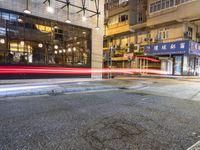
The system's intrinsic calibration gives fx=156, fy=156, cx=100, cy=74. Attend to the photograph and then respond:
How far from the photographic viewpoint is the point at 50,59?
42.4 ft

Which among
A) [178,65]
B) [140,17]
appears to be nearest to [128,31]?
[140,17]

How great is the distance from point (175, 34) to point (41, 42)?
19424 millimetres

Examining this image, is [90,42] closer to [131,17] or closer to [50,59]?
[50,59]

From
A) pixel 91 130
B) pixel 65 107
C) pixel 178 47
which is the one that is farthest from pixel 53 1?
pixel 178 47

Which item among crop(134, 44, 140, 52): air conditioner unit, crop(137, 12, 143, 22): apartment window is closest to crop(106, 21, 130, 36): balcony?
crop(137, 12, 143, 22): apartment window

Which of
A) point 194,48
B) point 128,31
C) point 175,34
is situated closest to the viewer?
point 194,48

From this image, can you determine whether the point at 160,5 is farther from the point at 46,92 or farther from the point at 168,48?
the point at 46,92

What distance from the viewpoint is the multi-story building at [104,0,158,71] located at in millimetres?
27906

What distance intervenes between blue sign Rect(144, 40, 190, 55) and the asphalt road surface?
18.3 meters

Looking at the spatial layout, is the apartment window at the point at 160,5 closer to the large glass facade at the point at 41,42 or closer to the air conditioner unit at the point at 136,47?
the air conditioner unit at the point at 136,47

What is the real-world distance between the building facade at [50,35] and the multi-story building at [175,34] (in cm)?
1191

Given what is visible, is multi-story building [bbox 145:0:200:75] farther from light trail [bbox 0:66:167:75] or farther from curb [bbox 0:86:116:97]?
curb [bbox 0:86:116:97]

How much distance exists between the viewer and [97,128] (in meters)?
3.49

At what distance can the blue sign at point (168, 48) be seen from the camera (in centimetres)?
2074
